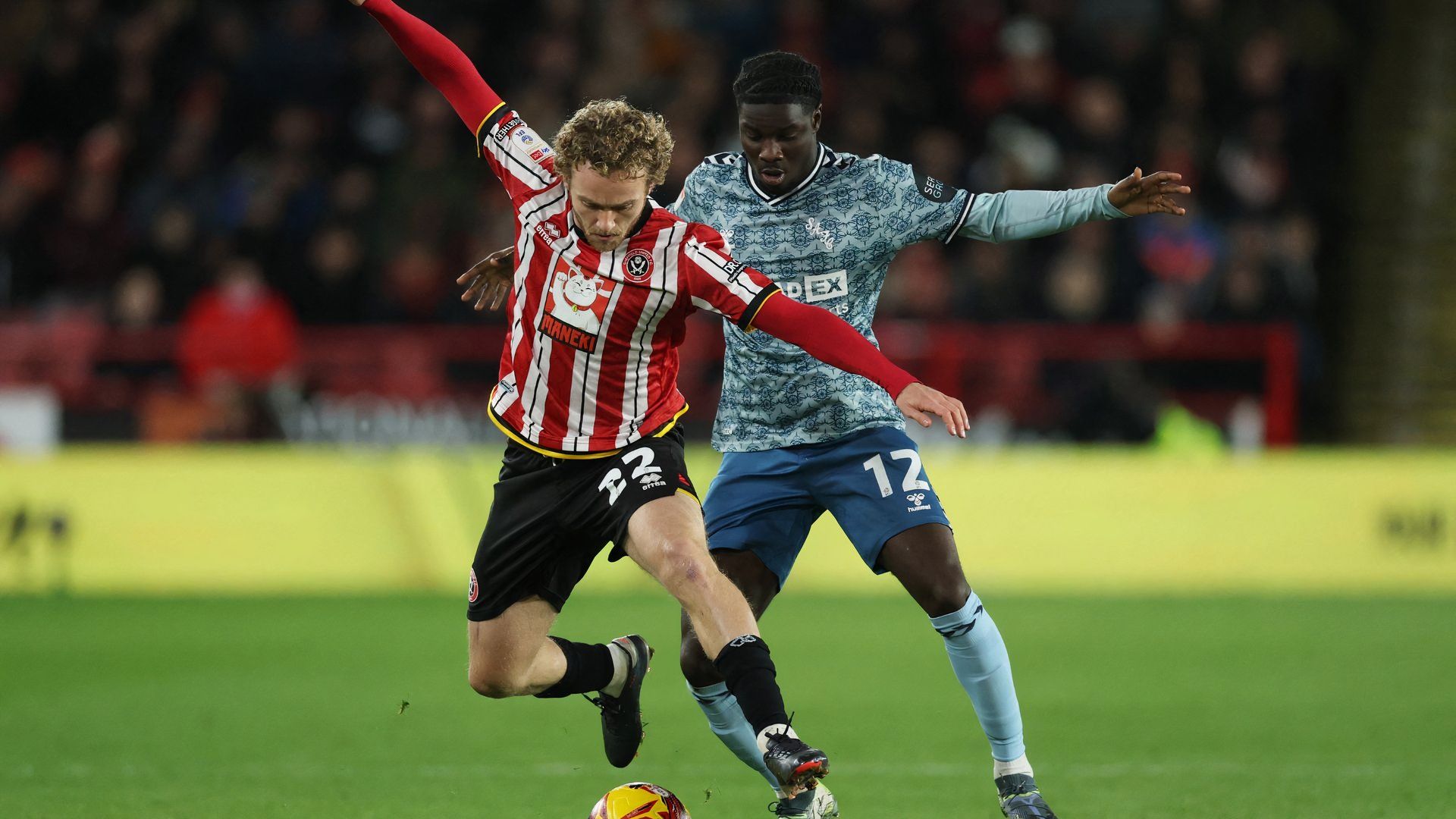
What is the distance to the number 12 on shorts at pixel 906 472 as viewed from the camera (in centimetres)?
551

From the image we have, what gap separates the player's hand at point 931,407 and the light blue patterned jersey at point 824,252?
2.75ft

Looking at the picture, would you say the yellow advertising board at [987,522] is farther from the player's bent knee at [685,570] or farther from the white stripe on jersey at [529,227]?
the player's bent knee at [685,570]

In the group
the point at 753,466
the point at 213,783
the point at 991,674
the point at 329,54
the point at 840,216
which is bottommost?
the point at 213,783

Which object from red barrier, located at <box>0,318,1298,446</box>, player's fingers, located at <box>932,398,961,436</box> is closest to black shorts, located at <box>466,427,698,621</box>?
player's fingers, located at <box>932,398,961,436</box>

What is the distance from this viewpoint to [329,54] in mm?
16156

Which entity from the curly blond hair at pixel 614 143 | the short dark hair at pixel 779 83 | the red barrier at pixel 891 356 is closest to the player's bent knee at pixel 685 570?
the curly blond hair at pixel 614 143

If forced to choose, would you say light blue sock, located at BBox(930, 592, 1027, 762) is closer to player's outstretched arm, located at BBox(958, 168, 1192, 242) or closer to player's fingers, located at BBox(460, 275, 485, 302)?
player's outstretched arm, located at BBox(958, 168, 1192, 242)

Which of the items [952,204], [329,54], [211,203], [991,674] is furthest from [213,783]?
[329,54]

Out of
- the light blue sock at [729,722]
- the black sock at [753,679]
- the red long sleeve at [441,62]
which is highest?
the red long sleeve at [441,62]

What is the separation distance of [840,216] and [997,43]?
11.2 metres

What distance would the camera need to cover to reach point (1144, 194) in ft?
17.1

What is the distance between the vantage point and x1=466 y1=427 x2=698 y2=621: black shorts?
516 cm

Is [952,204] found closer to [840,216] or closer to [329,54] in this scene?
[840,216]

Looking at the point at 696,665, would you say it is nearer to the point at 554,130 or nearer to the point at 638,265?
the point at 638,265
